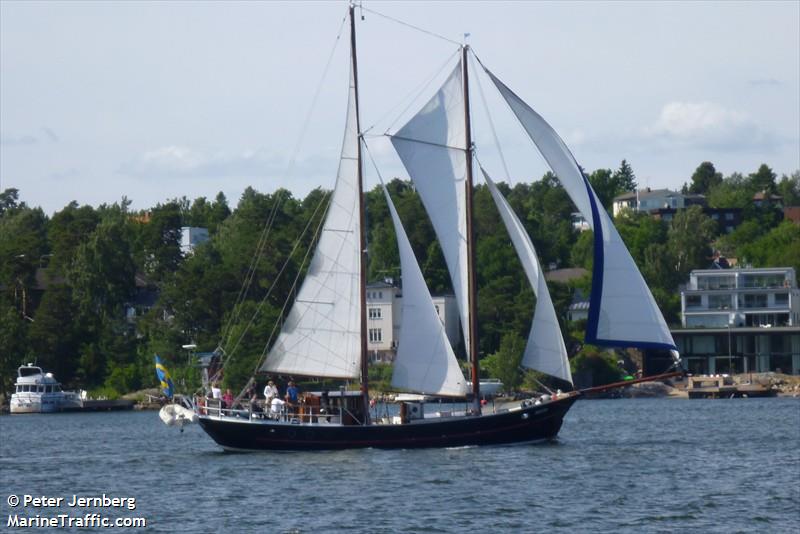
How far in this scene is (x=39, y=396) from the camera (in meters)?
110

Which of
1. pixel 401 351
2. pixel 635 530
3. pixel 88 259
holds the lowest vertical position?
pixel 635 530

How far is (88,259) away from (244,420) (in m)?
76.7

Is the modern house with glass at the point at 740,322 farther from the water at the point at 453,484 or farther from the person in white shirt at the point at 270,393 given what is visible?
the person in white shirt at the point at 270,393

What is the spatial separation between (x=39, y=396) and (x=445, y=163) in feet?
211

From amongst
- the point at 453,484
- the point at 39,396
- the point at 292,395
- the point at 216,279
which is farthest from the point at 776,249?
the point at 453,484

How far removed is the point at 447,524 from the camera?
3569cm

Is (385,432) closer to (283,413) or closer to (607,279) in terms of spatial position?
(283,413)

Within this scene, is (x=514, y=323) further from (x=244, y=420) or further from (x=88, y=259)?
(x=244, y=420)

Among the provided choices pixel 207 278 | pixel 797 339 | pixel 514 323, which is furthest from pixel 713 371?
pixel 207 278

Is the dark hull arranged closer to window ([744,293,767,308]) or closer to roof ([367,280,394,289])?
roof ([367,280,394,289])

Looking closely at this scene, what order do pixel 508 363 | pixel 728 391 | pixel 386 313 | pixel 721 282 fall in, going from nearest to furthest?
1. pixel 508 363
2. pixel 728 391
3. pixel 386 313
4. pixel 721 282

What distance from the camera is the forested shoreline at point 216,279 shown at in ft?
380

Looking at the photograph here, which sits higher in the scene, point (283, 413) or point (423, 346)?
point (423, 346)

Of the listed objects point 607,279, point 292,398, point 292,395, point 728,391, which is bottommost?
point 728,391
